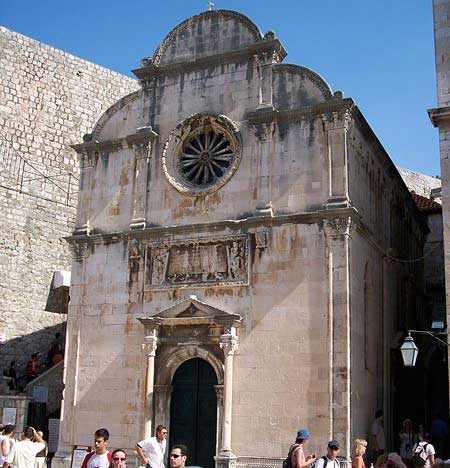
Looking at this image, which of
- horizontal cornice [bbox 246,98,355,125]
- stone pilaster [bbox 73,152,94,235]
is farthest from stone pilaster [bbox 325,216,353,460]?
stone pilaster [bbox 73,152,94,235]

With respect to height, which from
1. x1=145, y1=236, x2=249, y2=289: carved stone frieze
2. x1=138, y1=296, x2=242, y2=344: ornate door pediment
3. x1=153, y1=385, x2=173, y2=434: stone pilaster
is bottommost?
x1=153, y1=385, x2=173, y2=434: stone pilaster

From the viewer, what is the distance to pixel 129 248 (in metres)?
19.0

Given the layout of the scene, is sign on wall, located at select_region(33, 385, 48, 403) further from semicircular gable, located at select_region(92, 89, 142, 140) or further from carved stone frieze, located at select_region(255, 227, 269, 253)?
carved stone frieze, located at select_region(255, 227, 269, 253)

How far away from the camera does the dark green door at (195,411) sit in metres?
17.1

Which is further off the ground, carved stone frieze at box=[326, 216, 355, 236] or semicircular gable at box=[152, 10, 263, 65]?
semicircular gable at box=[152, 10, 263, 65]

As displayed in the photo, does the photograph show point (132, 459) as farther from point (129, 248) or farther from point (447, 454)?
point (447, 454)

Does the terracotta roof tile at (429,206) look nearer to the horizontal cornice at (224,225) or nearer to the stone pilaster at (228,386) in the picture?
the horizontal cornice at (224,225)

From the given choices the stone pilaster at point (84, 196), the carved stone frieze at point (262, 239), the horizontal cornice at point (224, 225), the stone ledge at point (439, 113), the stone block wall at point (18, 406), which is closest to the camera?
the stone ledge at point (439, 113)

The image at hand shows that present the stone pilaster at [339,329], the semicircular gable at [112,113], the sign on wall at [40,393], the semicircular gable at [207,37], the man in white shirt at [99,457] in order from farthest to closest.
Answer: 1. the sign on wall at [40,393]
2. the semicircular gable at [112,113]
3. the semicircular gable at [207,37]
4. the stone pilaster at [339,329]
5. the man in white shirt at [99,457]

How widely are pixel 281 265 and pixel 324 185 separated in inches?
83.3

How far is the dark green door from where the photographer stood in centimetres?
1708

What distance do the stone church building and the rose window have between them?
0.04 metres

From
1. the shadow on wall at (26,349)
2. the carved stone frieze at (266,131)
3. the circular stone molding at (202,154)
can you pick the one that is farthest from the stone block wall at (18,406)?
the carved stone frieze at (266,131)

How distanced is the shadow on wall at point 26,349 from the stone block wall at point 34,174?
34mm
